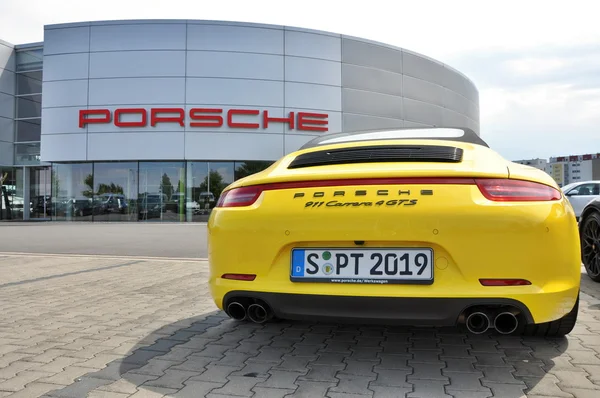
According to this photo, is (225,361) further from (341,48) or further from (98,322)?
(341,48)

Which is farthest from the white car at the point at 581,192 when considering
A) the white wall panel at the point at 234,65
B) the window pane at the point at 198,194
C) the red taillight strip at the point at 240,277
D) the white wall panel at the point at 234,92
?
the window pane at the point at 198,194

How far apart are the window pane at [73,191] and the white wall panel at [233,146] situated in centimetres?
543

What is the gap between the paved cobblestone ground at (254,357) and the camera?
7.40 feet

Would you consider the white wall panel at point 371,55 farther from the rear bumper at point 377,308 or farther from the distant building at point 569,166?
the distant building at point 569,166

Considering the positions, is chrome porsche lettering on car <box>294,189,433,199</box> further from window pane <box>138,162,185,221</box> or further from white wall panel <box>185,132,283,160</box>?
window pane <box>138,162,185,221</box>

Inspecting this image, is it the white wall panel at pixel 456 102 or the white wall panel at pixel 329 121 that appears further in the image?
the white wall panel at pixel 456 102

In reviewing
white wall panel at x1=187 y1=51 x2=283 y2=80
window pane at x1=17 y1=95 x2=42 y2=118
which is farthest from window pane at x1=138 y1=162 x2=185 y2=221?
window pane at x1=17 y1=95 x2=42 y2=118

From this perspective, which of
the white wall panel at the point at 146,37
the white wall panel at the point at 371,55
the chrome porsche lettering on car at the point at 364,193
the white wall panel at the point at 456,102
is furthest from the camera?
the white wall panel at the point at 456,102

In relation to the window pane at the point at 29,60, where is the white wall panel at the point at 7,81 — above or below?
below

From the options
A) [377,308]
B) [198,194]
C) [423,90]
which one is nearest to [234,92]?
[198,194]

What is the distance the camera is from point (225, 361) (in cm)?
269

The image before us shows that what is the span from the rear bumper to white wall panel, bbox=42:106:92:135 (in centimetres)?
2222

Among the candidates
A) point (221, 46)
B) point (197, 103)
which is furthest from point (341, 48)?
point (197, 103)

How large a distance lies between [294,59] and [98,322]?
2022 centimetres
